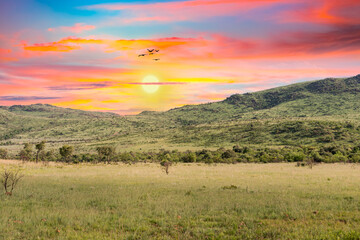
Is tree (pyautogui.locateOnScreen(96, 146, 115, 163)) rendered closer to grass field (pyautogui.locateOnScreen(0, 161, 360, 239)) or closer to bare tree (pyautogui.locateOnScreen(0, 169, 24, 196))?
bare tree (pyautogui.locateOnScreen(0, 169, 24, 196))

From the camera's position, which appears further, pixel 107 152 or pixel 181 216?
pixel 107 152

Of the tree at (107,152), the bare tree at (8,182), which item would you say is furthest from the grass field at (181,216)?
the tree at (107,152)

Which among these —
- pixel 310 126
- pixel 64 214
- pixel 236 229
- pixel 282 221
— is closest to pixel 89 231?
pixel 64 214

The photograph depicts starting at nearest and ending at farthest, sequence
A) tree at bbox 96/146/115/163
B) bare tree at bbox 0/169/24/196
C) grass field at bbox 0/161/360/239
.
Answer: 1. grass field at bbox 0/161/360/239
2. bare tree at bbox 0/169/24/196
3. tree at bbox 96/146/115/163

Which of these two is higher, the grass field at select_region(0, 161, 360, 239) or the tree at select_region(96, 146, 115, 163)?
the grass field at select_region(0, 161, 360, 239)

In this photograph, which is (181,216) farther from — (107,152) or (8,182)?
(107,152)

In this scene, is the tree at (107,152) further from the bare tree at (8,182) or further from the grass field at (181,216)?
the grass field at (181,216)

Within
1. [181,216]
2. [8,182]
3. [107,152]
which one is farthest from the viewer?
[107,152]

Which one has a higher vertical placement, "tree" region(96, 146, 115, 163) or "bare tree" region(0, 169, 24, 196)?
"bare tree" region(0, 169, 24, 196)

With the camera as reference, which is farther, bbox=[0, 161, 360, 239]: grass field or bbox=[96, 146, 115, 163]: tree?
bbox=[96, 146, 115, 163]: tree

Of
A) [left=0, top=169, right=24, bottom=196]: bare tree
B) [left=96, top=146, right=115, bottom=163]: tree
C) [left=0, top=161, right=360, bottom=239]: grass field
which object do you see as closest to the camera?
[left=0, top=161, right=360, bottom=239]: grass field

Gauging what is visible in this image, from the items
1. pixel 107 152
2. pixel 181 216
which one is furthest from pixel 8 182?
pixel 107 152

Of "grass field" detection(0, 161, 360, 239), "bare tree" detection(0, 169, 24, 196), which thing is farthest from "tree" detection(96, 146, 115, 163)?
"grass field" detection(0, 161, 360, 239)

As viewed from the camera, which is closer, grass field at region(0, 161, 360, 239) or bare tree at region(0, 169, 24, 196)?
grass field at region(0, 161, 360, 239)
